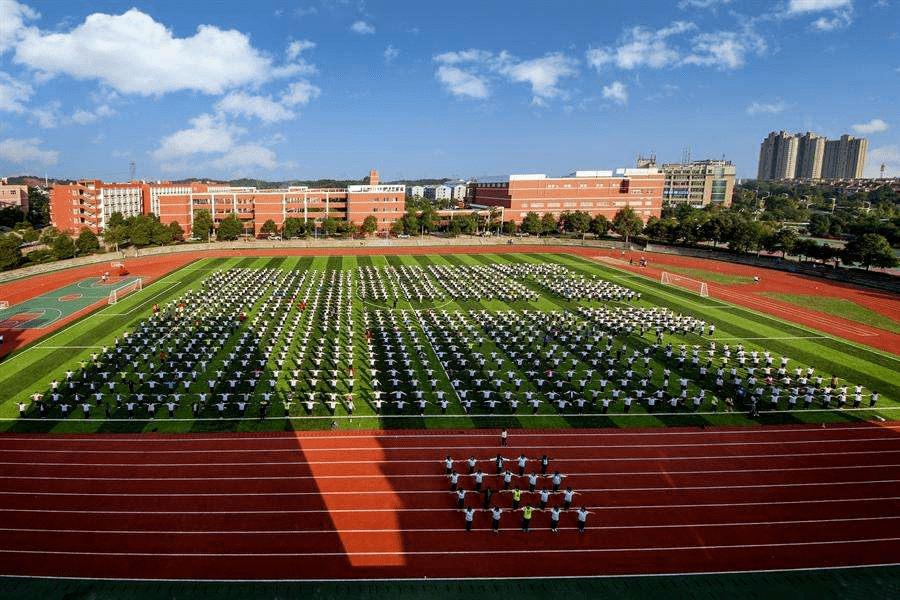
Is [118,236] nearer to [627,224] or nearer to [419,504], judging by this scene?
[419,504]

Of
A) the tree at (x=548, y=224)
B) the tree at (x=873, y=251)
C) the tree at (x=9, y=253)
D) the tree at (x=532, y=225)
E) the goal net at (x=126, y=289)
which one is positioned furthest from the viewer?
the tree at (x=548, y=224)

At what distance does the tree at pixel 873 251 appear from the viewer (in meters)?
58.8

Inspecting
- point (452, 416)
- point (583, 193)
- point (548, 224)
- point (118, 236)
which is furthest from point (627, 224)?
point (118, 236)

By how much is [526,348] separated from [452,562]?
18568 millimetres

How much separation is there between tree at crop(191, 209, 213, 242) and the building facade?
125m

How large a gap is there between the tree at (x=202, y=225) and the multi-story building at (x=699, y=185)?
420ft

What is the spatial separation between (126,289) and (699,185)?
504 feet

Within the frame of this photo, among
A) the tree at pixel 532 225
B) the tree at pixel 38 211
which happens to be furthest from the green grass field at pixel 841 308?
the tree at pixel 38 211

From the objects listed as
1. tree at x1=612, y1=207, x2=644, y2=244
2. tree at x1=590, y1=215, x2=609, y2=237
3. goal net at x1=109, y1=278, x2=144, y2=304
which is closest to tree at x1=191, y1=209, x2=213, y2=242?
goal net at x1=109, y1=278, x2=144, y2=304

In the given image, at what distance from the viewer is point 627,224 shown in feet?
307

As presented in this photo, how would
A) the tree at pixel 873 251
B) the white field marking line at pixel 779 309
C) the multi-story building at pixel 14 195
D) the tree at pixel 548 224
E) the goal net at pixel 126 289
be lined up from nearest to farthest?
the white field marking line at pixel 779 309 → the goal net at pixel 126 289 → the tree at pixel 873 251 → the tree at pixel 548 224 → the multi-story building at pixel 14 195

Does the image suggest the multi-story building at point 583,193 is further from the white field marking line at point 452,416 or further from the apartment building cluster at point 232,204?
the white field marking line at point 452,416

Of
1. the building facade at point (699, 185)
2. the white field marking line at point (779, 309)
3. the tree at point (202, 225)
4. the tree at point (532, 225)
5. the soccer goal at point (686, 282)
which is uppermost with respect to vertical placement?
the building facade at point (699, 185)

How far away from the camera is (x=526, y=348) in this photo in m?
32.3
